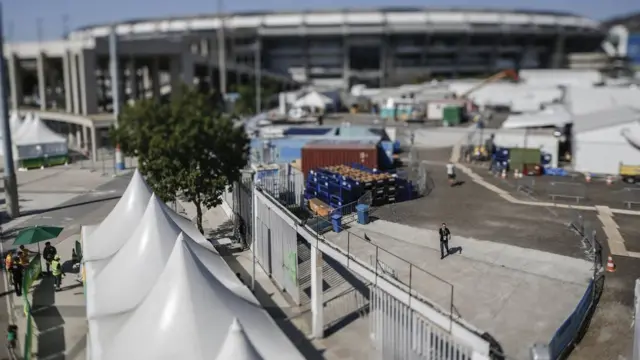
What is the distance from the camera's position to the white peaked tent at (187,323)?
37.7ft

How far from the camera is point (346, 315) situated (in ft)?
54.6

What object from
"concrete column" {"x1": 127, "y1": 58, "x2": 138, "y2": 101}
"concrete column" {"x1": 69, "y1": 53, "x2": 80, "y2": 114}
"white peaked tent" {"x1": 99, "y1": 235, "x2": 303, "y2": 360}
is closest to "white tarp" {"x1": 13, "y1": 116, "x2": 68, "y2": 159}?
"concrete column" {"x1": 69, "y1": 53, "x2": 80, "y2": 114}

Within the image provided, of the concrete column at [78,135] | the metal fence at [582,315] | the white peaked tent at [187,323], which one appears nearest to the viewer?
the white peaked tent at [187,323]

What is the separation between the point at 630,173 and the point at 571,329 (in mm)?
21291

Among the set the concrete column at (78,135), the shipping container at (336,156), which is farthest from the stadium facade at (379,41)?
the shipping container at (336,156)

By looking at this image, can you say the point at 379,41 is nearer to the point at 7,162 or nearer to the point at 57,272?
the point at 7,162

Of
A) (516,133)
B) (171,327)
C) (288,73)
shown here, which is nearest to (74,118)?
A: (516,133)

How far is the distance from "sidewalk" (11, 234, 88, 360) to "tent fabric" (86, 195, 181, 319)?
4.22 feet

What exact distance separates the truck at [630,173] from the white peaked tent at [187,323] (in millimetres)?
24621

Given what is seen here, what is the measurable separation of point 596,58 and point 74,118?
106 meters

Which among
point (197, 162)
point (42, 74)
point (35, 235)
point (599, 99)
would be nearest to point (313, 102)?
point (599, 99)

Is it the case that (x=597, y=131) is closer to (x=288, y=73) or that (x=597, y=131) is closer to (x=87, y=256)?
(x=87, y=256)

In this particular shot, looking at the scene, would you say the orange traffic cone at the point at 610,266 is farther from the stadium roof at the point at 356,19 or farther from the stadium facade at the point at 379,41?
the stadium roof at the point at 356,19

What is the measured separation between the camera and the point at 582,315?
13.8 meters
